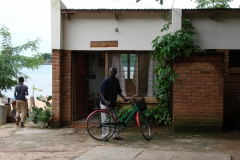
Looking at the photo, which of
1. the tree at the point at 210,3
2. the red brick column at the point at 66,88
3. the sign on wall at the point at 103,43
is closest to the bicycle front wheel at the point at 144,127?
the sign on wall at the point at 103,43

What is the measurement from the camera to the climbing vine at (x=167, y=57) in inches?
385

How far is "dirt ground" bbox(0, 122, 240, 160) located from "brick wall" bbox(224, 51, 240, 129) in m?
0.64

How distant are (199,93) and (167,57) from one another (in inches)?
51.5

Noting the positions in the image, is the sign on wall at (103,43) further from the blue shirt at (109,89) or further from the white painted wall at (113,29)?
the blue shirt at (109,89)

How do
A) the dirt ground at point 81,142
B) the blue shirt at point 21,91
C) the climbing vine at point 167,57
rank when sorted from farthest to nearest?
the blue shirt at point 21,91 < the climbing vine at point 167,57 < the dirt ground at point 81,142

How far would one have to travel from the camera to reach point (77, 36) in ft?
36.2

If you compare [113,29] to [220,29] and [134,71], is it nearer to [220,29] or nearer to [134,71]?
[134,71]

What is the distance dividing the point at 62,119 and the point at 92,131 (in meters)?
1.95

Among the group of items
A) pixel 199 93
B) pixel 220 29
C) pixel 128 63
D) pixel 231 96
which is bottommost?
pixel 231 96

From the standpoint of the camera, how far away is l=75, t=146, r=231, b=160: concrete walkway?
22.9 ft

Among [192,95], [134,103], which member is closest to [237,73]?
[192,95]

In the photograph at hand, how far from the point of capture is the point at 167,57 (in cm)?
1005

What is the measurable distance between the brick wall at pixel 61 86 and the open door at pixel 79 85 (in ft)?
0.83

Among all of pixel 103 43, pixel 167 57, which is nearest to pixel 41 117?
pixel 103 43
